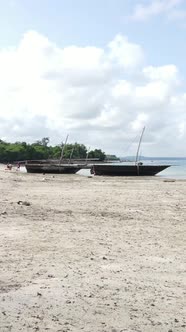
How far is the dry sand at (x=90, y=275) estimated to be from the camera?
16.3ft

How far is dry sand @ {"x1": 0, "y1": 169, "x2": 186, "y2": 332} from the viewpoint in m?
4.96

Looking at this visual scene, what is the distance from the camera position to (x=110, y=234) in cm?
1052

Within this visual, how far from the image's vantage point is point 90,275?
671 centimetres

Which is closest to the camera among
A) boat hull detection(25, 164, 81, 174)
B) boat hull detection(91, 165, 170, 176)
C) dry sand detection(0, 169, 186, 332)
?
dry sand detection(0, 169, 186, 332)

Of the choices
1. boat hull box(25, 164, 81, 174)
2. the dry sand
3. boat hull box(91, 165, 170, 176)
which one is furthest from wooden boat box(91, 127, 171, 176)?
the dry sand

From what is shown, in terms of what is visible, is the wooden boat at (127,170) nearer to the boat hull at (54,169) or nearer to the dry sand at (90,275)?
the boat hull at (54,169)

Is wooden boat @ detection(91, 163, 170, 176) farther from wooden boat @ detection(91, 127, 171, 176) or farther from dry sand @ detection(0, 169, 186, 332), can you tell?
dry sand @ detection(0, 169, 186, 332)

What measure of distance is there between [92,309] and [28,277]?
157 centimetres

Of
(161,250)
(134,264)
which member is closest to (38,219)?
(161,250)

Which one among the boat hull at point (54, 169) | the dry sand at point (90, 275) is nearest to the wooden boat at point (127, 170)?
the boat hull at point (54, 169)

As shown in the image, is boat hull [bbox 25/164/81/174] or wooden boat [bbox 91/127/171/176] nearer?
wooden boat [bbox 91/127/171/176]

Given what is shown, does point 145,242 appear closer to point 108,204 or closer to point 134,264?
point 134,264

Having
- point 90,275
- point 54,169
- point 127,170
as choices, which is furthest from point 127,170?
point 90,275

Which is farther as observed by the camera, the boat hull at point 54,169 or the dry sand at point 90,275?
the boat hull at point 54,169
